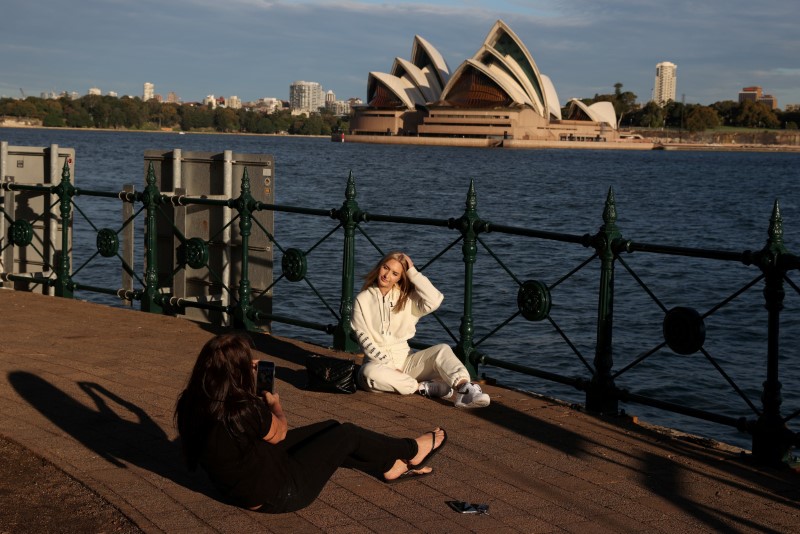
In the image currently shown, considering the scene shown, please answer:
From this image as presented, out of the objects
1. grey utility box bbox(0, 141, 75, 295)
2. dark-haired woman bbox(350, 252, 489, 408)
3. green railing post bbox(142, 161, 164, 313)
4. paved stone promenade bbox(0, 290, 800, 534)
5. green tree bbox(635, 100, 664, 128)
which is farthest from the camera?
green tree bbox(635, 100, 664, 128)

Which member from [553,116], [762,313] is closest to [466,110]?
[553,116]

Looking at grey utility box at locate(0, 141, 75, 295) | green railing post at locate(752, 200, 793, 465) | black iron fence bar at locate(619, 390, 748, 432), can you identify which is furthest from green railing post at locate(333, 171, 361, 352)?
grey utility box at locate(0, 141, 75, 295)

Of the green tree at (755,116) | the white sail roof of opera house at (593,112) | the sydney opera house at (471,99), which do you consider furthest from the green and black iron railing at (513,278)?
the green tree at (755,116)

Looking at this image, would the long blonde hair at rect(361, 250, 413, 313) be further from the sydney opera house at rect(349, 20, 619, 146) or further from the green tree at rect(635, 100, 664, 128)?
the green tree at rect(635, 100, 664, 128)

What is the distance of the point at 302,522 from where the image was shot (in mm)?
4426

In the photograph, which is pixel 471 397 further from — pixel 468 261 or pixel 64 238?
pixel 64 238

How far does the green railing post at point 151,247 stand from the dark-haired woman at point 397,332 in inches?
151

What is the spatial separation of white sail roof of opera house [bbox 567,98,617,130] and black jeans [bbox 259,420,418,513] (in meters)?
148

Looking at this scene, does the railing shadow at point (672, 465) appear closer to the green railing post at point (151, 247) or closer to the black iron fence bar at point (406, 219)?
the black iron fence bar at point (406, 219)

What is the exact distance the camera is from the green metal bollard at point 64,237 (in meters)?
10.7

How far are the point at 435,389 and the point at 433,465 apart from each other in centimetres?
137

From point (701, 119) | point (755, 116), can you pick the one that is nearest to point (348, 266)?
point (701, 119)

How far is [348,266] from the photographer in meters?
8.23

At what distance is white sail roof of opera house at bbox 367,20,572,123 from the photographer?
116137mm
